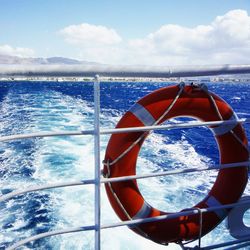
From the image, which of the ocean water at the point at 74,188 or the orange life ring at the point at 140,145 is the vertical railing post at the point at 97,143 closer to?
the orange life ring at the point at 140,145

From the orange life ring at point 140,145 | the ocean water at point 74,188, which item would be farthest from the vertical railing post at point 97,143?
the ocean water at point 74,188

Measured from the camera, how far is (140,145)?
51.8 inches

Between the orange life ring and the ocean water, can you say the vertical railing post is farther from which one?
the ocean water

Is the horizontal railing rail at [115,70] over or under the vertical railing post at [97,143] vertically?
over

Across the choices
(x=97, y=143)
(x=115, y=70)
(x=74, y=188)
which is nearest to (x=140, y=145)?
(x=97, y=143)

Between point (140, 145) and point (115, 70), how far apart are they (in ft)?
1.28

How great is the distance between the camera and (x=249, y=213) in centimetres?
423

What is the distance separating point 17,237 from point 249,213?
9.13 feet

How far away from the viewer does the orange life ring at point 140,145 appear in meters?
1.28

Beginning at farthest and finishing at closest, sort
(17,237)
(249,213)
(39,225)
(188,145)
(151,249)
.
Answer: (188,145), (249,213), (39,225), (17,237), (151,249)

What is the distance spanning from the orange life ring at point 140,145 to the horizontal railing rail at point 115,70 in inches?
6.6

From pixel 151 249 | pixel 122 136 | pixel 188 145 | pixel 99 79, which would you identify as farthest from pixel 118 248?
pixel 188 145

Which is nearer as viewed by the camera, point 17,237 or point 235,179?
point 235,179

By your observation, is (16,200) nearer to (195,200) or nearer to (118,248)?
(118,248)
